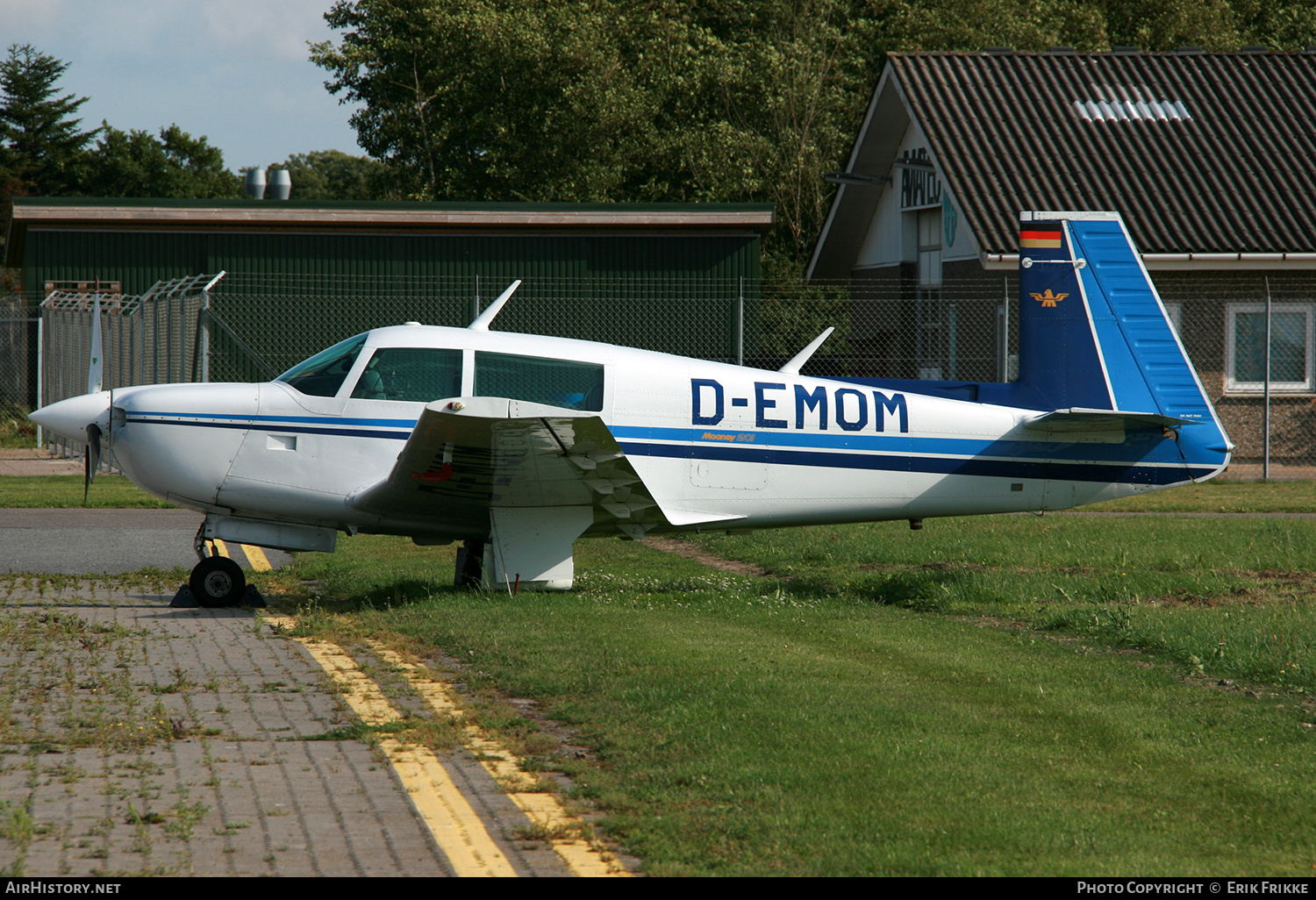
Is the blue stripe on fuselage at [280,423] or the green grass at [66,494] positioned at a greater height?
the blue stripe on fuselage at [280,423]

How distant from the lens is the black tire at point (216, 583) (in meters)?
9.05

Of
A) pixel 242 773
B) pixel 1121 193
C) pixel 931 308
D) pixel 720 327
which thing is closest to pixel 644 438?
pixel 242 773

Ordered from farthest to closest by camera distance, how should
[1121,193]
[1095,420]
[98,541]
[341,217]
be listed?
[341,217], [1121,193], [98,541], [1095,420]

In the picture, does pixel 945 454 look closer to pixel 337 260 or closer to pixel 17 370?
pixel 337 260

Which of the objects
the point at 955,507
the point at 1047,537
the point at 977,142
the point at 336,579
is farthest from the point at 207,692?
the point at 977,142

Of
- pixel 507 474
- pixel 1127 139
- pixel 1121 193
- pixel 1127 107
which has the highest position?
pixel 1127 107

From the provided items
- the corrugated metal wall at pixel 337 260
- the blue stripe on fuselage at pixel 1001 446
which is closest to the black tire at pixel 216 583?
the blue stripe on fuselage at pixel 1001 446

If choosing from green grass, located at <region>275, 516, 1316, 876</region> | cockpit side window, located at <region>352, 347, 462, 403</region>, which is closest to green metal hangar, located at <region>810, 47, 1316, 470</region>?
green grass, located at <region>275, 516, 1316, 876</region>

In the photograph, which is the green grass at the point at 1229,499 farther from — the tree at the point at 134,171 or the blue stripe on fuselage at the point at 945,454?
the tree at the point at 134,171

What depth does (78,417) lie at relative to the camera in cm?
898

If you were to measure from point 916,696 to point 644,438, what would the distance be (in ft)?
11.8

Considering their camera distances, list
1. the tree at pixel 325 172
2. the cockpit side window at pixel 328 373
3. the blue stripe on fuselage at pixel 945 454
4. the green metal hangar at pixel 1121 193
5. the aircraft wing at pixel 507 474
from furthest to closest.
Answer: the tree at pixel 325 172 → the green metal hangar at pixel 1121 193 → the blue stripe on fuselage at pixel 945 454 → the cockpit side window at pixel 328 373 → the aircraft wing at pixel 507 474

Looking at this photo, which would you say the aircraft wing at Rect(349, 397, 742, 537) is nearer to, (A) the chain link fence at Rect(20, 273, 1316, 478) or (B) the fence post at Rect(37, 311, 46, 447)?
(A) the chain link fence at Rect(20, 273, 1316, 478)

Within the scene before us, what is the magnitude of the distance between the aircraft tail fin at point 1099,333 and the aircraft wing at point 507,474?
2878 mm
